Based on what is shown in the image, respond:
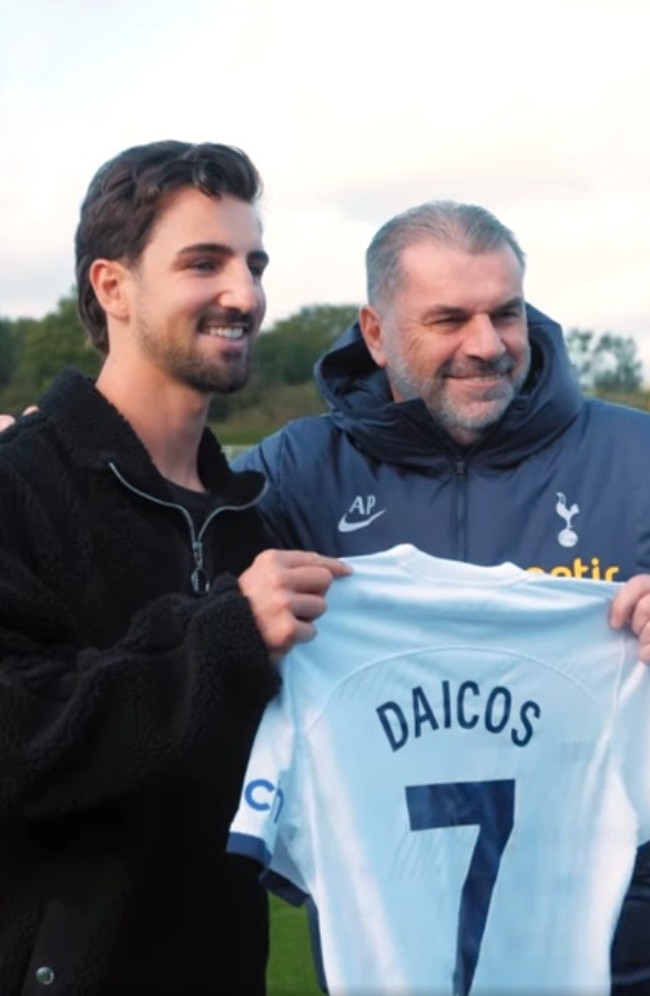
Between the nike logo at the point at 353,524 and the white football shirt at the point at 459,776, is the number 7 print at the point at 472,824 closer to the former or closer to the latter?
the white football shirt at the point at 459,776

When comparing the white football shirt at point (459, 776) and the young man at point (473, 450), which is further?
the young man at point (473, 450)

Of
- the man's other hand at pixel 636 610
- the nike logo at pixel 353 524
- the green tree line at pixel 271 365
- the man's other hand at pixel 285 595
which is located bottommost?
the man's other hand at pixel 285 595

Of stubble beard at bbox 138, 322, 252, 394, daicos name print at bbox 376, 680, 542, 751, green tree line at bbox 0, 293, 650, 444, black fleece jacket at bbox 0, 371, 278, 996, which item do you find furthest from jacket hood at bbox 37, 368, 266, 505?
green tree line at bbox 0, 293, 650, 444

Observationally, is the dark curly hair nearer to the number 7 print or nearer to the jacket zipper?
the jacket zipper

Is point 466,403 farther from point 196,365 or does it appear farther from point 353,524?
point 196,365

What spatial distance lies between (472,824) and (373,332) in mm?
1166

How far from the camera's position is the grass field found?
5.03 metres

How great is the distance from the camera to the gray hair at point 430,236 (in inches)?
119

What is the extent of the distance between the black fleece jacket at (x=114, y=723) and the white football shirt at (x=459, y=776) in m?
0.14

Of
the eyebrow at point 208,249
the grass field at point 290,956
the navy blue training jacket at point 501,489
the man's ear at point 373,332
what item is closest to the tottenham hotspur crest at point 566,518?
the navy blue training jacket at point 501,489

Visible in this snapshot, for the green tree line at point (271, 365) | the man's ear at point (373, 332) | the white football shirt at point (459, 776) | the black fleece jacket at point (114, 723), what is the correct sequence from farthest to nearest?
the green tree line at point (271, 365)
the man's ear at point (373, 332)
the white football shirt at point (459, 776)
the black fleece jacket at point (114, 723)

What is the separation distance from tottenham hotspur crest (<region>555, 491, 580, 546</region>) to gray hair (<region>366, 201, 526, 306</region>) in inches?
20.0

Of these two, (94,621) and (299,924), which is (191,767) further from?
(299,924)

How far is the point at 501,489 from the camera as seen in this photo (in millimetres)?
2965
